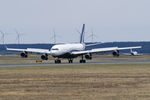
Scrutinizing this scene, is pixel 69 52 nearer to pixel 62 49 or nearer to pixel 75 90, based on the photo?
pixel 62 49

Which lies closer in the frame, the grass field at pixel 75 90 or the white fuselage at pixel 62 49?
the grass field at pixel 75 90

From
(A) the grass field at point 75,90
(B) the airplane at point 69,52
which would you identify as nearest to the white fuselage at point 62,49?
(B) the airplane at point 69,52

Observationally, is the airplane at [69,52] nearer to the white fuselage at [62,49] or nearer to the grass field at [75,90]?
the white fuselage at [62,49]

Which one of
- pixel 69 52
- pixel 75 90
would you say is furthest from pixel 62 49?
pixel 75 90

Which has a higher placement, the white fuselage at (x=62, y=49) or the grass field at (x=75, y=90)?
the white fuselage at (x=62, y=49)

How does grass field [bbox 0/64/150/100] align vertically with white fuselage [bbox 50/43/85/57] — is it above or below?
below

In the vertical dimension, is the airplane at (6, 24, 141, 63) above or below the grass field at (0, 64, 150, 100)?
above

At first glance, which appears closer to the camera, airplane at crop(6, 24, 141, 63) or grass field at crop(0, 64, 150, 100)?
grass field at crop(0, 64, 150, 100)

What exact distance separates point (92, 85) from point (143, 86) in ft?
13.1

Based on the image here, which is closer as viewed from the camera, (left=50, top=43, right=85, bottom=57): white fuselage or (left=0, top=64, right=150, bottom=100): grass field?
(left=0, top=64, right=150, bottom=100): grass field

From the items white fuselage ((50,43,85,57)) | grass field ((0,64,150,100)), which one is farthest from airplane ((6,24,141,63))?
grass field ((0,64,150,100))

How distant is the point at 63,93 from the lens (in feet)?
113

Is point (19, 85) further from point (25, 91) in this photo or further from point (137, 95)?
point (137, 95)

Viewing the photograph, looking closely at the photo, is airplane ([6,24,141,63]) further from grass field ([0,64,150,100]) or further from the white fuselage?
grass field ([0,64,150,100])
